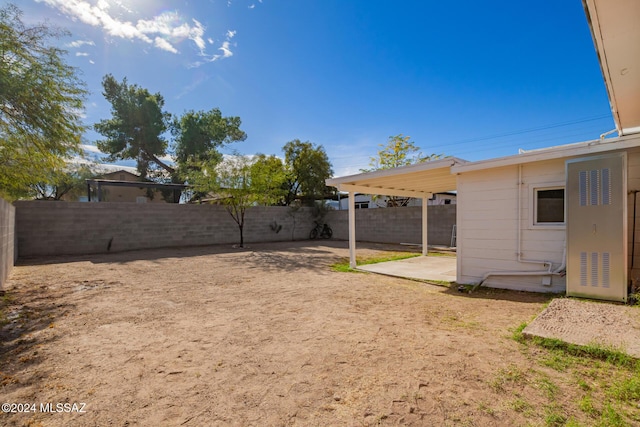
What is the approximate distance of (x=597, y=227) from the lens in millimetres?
3447

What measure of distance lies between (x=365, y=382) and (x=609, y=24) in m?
3.06

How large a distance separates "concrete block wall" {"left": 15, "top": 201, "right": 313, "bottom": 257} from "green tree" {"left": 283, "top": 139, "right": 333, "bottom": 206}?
3.39m

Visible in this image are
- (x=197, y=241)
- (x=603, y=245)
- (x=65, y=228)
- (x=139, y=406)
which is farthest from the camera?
(x=197, y=241)

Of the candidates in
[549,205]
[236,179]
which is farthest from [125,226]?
[549,205]

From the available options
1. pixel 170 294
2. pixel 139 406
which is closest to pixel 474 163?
pixel 139 406

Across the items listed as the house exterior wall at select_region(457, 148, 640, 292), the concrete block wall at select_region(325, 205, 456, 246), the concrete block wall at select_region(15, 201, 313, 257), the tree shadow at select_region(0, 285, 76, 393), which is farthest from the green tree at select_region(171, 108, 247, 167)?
the house exterior wall at select_region(457, 148, 640, 292)

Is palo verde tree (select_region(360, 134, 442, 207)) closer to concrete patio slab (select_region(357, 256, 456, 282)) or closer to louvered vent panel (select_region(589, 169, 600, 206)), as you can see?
concrete patio slab (select_region(357, 256, 456, 282))

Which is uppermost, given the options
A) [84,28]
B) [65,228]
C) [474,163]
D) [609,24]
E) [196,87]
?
[196,87]

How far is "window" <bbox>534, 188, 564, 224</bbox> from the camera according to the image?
13.3 ft

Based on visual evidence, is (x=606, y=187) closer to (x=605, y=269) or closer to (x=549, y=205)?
(x=549, y=205)

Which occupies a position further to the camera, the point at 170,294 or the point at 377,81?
the point at 377,81

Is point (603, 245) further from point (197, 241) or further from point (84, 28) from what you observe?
point (197, 241)

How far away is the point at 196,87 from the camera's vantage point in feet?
35.7

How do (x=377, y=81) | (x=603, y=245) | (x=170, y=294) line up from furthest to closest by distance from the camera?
(x=377, y=81)
(x=170, y=294)
(x=603, y=245)
